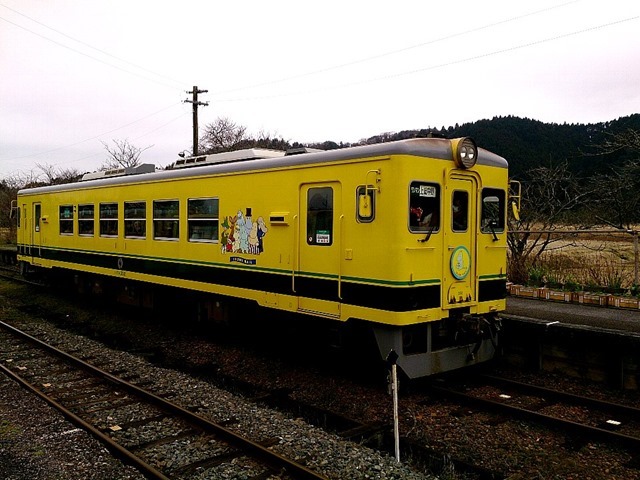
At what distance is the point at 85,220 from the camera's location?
46.2ft

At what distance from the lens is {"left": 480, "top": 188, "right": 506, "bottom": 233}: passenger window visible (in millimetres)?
8125

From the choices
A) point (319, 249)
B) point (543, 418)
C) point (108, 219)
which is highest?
point (108, 219)

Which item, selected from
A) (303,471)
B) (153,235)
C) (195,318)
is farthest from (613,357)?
(153,235)

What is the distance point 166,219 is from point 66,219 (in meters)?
5.50

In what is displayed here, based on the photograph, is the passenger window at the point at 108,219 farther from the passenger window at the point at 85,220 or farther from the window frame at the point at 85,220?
the passenger window at the point at 85,220

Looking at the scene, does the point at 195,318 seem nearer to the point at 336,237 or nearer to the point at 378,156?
the point at 336,237

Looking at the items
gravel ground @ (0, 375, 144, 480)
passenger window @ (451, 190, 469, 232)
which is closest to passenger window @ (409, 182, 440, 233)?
passenger window @ (451, 190, 469, 232)

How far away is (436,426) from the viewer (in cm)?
650

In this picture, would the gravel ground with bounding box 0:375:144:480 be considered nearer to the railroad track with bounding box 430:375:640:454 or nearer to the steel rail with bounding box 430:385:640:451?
the steel rail with bounding box 430:385:640:451

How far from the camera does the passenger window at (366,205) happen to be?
7129 millimetres

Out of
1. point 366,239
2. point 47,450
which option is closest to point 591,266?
point 366,239

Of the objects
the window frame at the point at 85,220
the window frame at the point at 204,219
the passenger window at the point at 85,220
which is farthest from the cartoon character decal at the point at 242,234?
the passenger window at the point at 85,220

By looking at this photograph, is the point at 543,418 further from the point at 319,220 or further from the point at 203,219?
the point at 203,219

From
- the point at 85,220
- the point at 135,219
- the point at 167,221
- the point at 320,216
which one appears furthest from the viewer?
the point at 85,220
